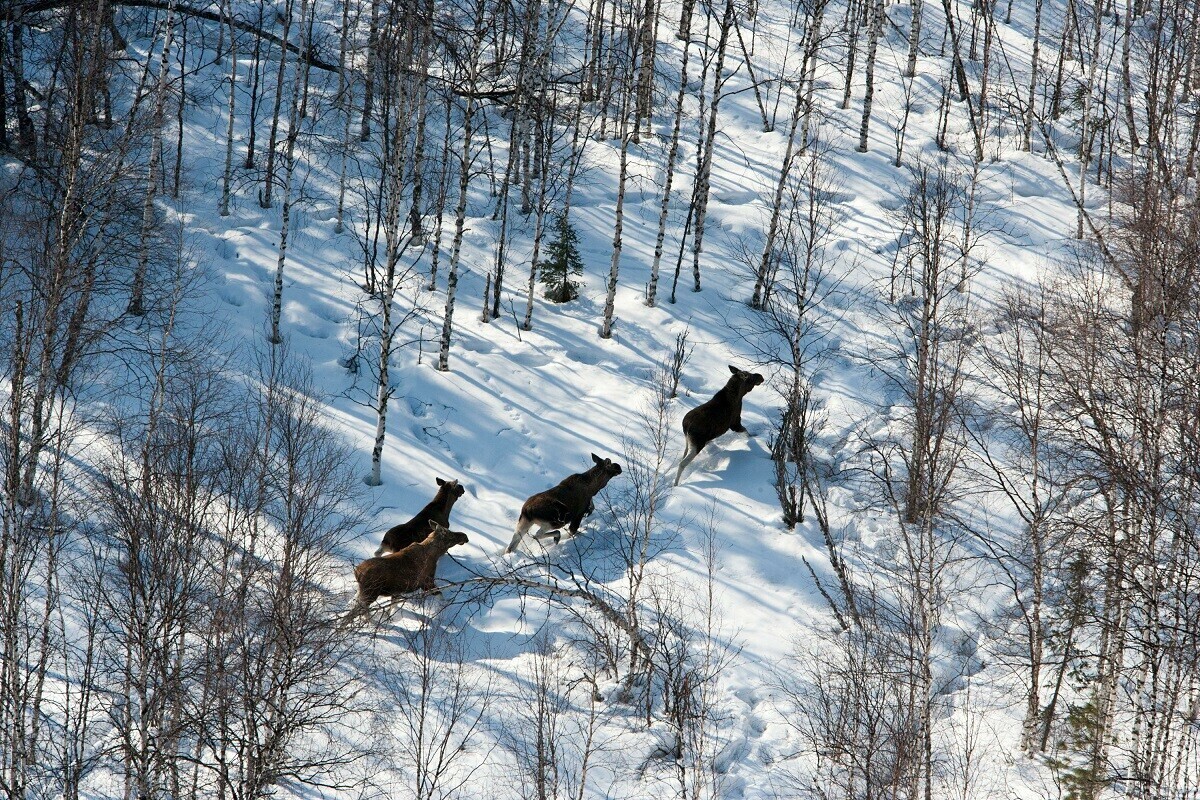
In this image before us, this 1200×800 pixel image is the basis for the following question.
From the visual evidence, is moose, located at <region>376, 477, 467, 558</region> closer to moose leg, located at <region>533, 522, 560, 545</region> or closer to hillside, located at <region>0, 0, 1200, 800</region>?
hillside, located at <region>0, 0, 1200, 800</region>

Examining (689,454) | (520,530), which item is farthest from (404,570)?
(689,454)

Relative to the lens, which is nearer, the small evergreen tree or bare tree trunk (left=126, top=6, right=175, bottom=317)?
bare tree trunk (left=126, top=6, right=175, bottom=317)

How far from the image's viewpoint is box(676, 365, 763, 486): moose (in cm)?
1792

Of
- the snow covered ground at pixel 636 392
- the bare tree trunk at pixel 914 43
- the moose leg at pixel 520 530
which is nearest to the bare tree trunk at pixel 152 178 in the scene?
the snow covered ground at pixel 636 392

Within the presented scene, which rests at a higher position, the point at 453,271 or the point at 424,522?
the point at 453,271

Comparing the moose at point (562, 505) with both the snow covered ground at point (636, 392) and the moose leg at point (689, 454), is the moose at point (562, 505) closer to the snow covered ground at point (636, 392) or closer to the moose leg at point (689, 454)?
the snow covered ground at point (636, 392)

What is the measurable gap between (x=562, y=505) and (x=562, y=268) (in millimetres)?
8247

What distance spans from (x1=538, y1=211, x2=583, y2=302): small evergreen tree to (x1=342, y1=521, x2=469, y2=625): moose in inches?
358

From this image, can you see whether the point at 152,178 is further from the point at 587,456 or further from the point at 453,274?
the point at 587,456

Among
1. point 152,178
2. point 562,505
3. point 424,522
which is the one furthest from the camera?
point 152,178


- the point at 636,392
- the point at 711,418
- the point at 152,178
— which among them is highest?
the point at 152,178

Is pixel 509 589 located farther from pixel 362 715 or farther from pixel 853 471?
pixel 853 471

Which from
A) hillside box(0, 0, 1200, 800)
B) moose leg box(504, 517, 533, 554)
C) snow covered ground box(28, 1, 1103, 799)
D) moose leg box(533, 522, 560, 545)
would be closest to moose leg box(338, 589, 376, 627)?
hillside box(0, 0, 1200, 800)

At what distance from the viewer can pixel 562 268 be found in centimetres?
2306
